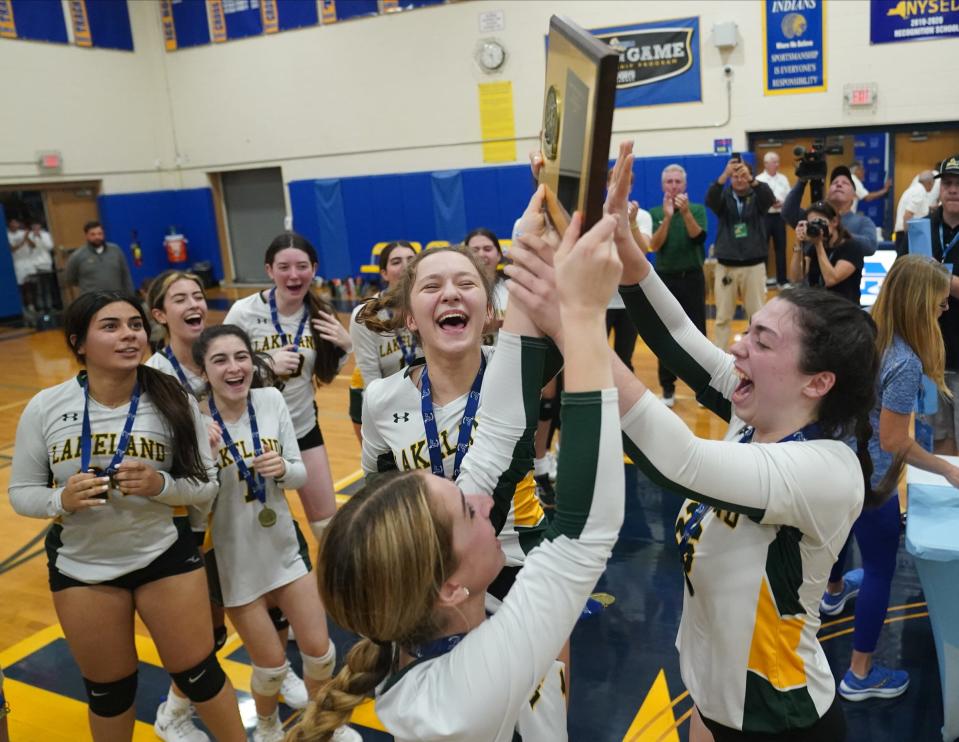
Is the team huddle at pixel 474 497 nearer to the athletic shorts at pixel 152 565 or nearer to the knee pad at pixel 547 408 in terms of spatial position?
the athletic shorts at pixel 152 565

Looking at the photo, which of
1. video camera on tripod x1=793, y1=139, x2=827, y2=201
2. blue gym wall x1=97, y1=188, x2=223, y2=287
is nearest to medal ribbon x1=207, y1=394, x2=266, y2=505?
video camera on tripod x1=793, y1=139, x2=827, y2=201

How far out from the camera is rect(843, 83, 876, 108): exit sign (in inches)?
441

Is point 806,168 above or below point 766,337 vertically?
above

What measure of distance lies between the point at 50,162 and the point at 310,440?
47.0 feet

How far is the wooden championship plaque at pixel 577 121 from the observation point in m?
1.07

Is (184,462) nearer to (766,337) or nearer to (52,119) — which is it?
(766,337)

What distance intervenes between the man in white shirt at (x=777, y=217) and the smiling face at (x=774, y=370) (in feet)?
35.4

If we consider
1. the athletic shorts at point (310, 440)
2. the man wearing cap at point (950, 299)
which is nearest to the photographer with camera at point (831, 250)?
the man wearing cap at point (950, 299)

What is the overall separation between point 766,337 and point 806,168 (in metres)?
5.34

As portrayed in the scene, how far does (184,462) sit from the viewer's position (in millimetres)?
3104

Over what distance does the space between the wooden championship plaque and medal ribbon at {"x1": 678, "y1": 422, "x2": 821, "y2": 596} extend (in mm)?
792

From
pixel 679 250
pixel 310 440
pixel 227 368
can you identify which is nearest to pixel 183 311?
pixel 227 368

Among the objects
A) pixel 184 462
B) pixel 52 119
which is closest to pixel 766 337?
pixel 184 462

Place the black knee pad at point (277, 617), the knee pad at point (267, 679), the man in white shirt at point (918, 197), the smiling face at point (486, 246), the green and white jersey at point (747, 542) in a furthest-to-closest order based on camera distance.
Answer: the man in white shirt at point (918, 197) < the smiling face at point (486, 246) < the black knee pad at point (277, 617) < the knee pad at point (267, 679) < the green and white jersey at point (747, 542)
